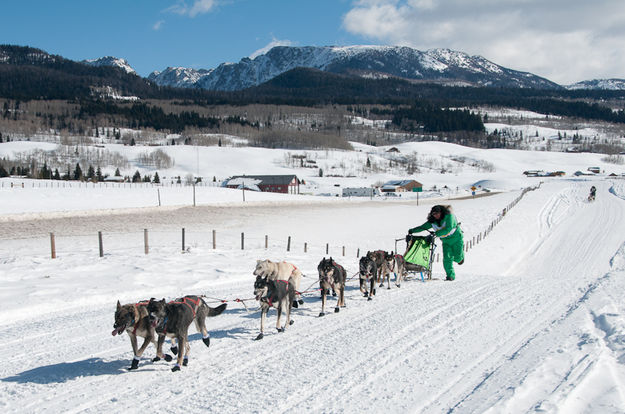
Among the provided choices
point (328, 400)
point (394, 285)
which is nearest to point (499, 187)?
point (394, 285)

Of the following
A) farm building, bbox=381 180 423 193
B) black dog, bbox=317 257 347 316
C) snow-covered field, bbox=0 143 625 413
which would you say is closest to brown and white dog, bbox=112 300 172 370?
snow-covered field, bbox=0 143 625 413

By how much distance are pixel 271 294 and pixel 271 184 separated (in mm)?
106122

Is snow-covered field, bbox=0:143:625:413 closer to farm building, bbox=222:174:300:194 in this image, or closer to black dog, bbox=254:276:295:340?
black dog, bbox=254:276:295:340

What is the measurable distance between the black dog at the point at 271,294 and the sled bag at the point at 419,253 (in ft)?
19.3

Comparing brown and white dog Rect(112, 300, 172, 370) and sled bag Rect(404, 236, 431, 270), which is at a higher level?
brown and white dog Rect(112, 300, 172, 370)

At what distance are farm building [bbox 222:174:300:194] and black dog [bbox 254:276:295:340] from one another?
103 metres

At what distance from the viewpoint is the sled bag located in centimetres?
1304

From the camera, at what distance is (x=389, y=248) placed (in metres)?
31.0

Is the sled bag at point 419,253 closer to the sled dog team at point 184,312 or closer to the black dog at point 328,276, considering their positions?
the sled dog team at point 184,312

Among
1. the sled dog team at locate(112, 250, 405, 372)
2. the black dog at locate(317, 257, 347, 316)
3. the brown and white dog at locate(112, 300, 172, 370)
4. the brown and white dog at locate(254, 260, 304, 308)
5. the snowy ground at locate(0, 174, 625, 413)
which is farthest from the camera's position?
the black dog at locate(317, 257, 347, 316)

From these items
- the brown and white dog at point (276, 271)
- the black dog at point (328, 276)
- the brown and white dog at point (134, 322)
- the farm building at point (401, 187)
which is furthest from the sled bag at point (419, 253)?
the farm building at point (401, 187)

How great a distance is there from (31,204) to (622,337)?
5455cm

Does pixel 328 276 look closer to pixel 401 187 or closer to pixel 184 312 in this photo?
pixel 184 312

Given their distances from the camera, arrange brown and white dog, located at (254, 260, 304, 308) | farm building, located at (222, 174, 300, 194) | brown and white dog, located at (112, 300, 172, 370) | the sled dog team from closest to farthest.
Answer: brown and white dog, located at (112, 300, 172, 370) → the sled dog team → brown and white dog, located at (254, 260, 304, 308) → farm building, located at (222, 174, 300, 194)
